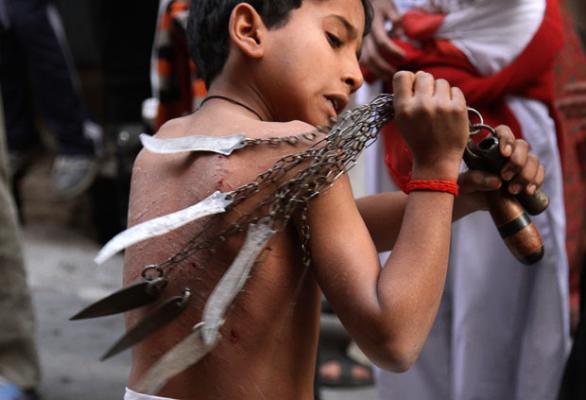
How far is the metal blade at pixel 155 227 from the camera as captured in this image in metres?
1.65

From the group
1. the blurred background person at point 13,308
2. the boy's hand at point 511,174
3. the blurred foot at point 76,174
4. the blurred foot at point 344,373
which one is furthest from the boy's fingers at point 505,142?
the blurred foot at point 76,174

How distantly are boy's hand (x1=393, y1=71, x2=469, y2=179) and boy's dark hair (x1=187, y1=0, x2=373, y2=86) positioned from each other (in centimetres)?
29

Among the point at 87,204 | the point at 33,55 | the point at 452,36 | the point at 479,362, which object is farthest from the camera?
the point at 87,204

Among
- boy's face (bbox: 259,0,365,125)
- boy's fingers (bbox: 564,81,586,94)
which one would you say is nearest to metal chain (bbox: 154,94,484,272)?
boy's face (bbox: 259,0,365,125)

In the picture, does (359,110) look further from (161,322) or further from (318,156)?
(161,322)

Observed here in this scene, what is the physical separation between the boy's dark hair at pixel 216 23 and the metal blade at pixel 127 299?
0.46 meters

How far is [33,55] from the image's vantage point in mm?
5820

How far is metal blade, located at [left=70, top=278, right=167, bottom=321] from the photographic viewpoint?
172cm

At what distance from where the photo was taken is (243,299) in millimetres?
1777

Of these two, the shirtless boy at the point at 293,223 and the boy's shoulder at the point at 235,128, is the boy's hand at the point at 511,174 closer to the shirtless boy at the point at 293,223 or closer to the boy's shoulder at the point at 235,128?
the shirtless boy at the point at 293,223

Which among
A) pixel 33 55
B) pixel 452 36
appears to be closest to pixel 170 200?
pixel 452 36

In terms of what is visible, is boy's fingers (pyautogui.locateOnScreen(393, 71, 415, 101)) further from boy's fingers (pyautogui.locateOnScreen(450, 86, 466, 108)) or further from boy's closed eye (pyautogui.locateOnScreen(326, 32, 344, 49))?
boy's closed eye (pyautogui.locateOnScreen(326, 32, 344, 49))

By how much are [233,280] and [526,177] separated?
0.58 m

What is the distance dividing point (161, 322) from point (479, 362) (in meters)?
1.75
